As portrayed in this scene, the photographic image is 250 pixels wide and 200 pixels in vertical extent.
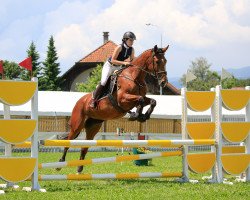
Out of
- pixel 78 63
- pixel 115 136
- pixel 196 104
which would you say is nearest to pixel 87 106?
pixel 196 104

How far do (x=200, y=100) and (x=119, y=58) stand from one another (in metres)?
1.61

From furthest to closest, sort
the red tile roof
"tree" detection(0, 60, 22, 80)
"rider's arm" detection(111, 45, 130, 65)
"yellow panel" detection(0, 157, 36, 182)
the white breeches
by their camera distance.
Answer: "tree" detection(0, 60, 22, 80)
the red tile roof
the white breeches
"rider's arm" detection(111, 45, 130, 65)
"yellow panel" detection(0, 157, 36, 182)

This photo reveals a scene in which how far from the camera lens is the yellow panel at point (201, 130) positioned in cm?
909

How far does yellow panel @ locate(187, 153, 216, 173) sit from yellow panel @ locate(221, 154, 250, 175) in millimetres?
224

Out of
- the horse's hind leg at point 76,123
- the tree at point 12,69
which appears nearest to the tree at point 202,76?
the tree at point 12,69

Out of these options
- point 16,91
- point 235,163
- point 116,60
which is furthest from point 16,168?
point 235,163

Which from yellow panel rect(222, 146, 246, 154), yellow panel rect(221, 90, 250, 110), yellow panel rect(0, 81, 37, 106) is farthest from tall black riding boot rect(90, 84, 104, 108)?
yellow panel rect(222, 146, 246, 154)

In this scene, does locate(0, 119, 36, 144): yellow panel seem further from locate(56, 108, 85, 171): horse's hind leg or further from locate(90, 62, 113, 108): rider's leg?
locate(56, 108, 85, 171): horse's hind leg

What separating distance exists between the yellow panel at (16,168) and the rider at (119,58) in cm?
234

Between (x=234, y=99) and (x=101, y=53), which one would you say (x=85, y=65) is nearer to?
(x=101, y=53)

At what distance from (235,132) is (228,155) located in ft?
1.41

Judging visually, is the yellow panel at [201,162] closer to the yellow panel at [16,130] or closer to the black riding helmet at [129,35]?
the black riding helmet at [129,35]

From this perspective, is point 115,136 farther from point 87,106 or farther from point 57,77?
point 57,77

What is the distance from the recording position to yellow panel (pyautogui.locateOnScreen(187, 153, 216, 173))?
29.6ft
